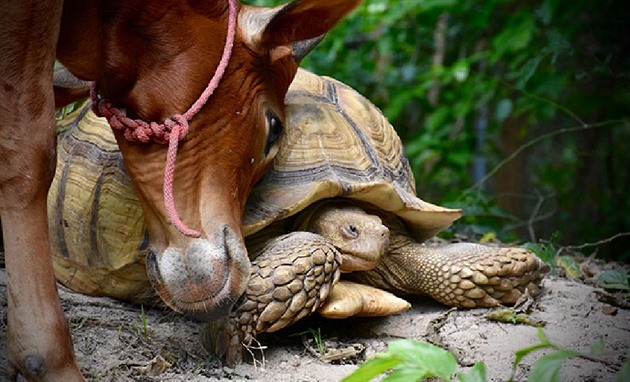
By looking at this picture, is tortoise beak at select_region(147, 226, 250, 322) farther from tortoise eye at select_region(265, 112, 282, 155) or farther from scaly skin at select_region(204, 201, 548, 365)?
tortoise eye at select_region(265, 112, 282, 155)

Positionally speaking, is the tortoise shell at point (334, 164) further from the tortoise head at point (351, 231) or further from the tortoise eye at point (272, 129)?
the tortoise eye at point (272, 129)

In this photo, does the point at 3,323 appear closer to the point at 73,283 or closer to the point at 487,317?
the point at 73,283

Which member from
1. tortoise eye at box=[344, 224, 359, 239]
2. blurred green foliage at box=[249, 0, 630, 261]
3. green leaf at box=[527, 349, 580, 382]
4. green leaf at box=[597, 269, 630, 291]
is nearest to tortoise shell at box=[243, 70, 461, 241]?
tortoise eye at box=[344, 224, 359, 239]

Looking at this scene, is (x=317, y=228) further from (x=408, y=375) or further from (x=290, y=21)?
(x=408, y=375)

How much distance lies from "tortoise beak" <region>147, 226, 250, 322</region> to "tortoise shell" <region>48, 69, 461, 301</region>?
0.33 m

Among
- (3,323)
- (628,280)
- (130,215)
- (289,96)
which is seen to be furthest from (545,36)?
(3,323)

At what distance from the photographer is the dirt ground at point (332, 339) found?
2.11 meters

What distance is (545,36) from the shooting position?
5.35 meters

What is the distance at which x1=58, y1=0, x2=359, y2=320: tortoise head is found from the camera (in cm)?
203

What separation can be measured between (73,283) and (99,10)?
1.11 meters

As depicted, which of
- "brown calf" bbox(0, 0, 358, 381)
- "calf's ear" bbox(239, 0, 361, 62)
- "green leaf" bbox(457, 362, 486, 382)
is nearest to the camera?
"green leaf" bbox(457, 362, 486, 382)

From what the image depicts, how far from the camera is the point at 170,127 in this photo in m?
2.03

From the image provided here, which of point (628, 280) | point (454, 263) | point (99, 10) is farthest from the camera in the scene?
point (628, 280)

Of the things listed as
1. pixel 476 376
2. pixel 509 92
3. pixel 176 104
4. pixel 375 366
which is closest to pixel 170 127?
pixel 176 104
